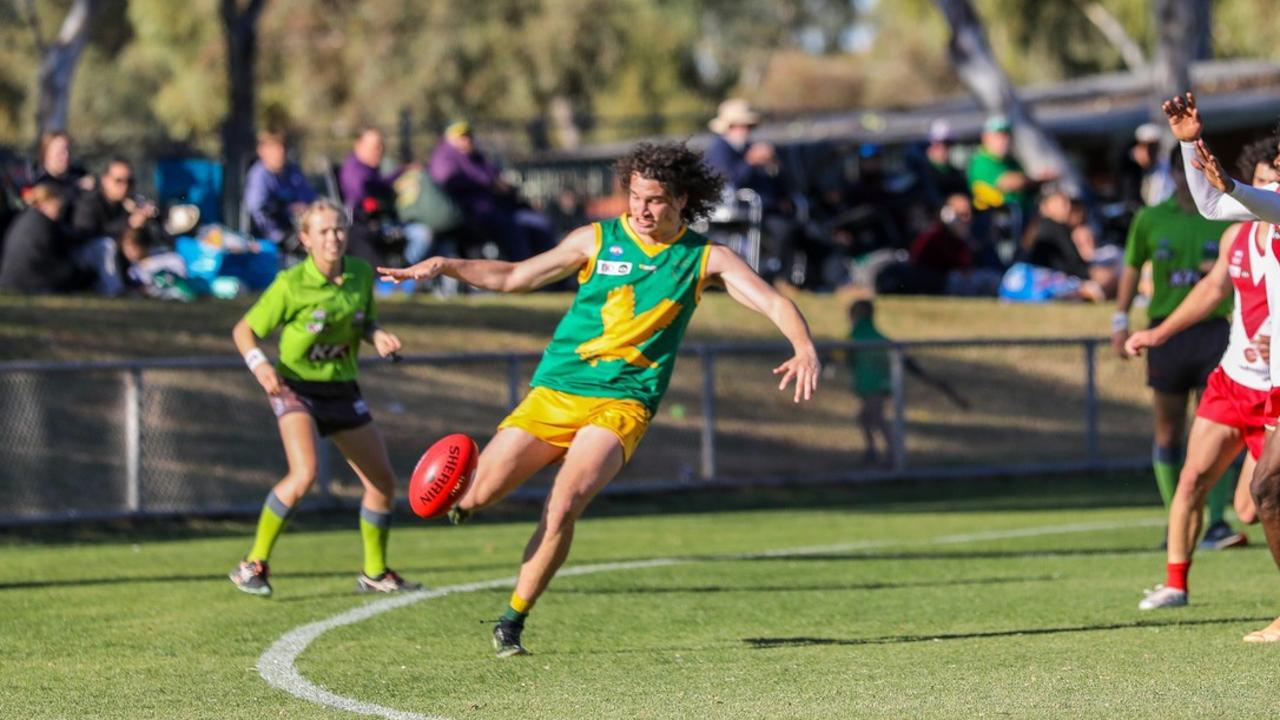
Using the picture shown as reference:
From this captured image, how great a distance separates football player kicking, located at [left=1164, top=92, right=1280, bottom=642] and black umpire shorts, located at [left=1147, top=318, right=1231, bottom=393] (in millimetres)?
2899

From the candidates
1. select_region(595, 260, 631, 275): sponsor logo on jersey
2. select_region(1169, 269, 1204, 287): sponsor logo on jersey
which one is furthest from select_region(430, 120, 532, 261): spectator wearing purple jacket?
select_region(595, 260, 631, 275): sponsor logo on jersey

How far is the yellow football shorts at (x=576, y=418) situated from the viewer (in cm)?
816

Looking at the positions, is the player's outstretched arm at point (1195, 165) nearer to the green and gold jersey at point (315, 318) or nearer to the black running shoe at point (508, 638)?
→ the black running shoe at point (508, 638)

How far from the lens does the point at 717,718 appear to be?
6793 millimetres

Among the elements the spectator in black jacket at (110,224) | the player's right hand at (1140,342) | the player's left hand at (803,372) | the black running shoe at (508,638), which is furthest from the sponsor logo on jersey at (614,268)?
the spectator in black jacket at (110,224)

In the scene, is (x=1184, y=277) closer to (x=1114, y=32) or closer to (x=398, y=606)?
(x=398, y=606)

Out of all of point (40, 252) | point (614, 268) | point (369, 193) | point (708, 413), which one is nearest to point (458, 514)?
point (614, 268)

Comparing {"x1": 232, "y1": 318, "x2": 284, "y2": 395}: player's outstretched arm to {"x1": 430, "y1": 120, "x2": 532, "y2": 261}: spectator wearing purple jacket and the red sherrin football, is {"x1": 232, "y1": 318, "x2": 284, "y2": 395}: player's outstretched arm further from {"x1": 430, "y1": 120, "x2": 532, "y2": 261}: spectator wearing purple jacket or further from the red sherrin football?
{"x1": 430, "y1": 120, "x2": 532, "y2": 261}: spectator wearing purple jacket

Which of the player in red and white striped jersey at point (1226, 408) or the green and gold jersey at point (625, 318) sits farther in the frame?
the player in red and white striped jersey at point (1226, 408)

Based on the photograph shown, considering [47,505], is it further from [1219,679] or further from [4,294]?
[1219,679]

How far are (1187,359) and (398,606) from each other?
4797mm

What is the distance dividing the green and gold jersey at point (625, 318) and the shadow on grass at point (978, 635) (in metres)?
1.23

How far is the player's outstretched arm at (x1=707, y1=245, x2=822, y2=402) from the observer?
302 inches

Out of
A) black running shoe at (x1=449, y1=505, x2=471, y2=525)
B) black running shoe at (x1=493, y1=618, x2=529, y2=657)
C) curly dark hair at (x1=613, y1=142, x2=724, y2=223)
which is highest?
curly dark hair at (x1=613, y1=142, x2=724, y2=223)
